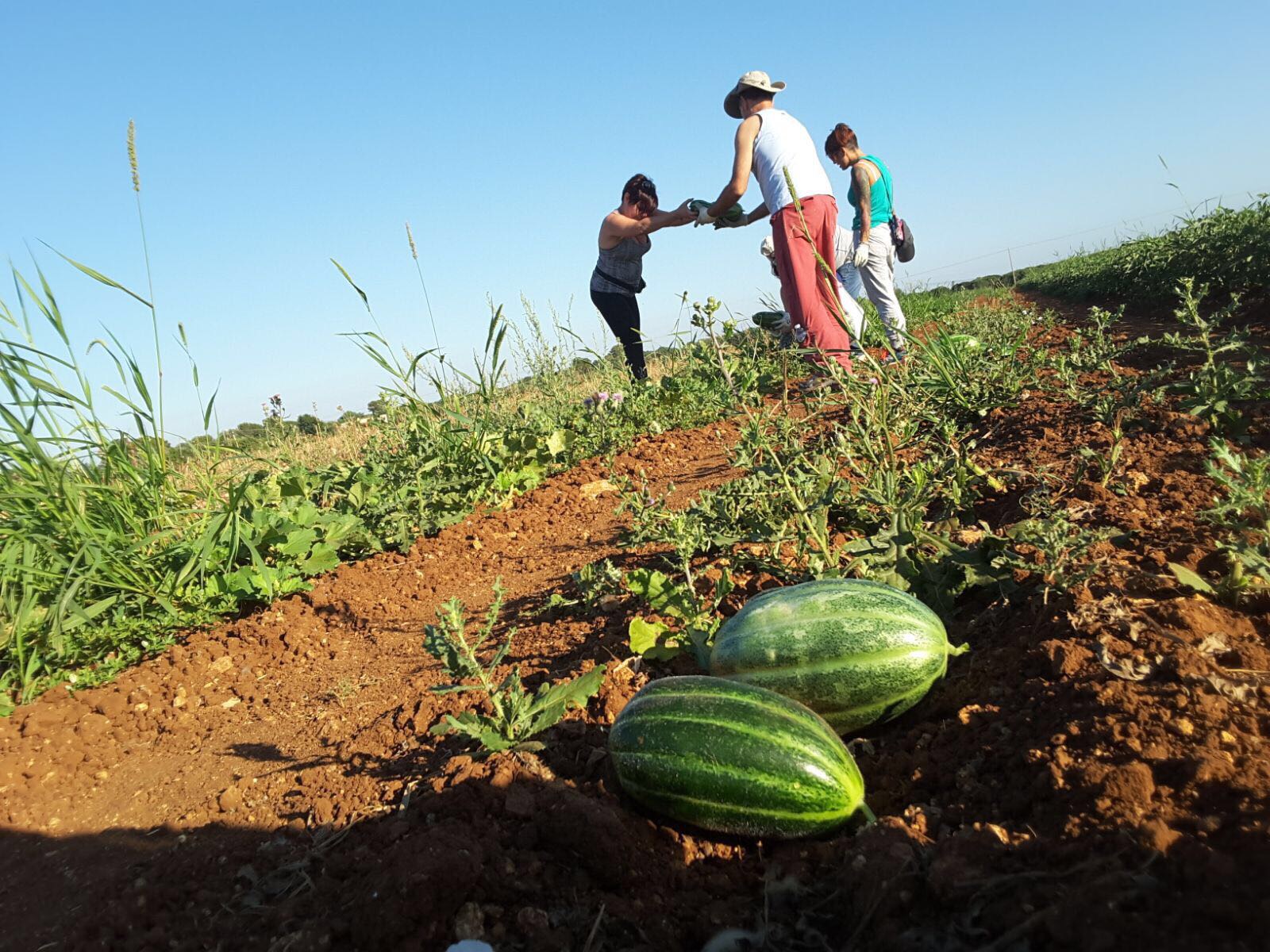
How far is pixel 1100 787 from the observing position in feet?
4.61

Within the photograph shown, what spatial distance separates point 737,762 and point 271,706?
2.13 metres

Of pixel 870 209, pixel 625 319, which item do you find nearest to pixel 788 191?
pixel 870 209

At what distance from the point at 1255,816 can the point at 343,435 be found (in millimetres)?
9582

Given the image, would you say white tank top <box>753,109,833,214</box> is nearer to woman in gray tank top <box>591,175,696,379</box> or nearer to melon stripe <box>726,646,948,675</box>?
woman in gray tank top <box>591,175,696,379</box>

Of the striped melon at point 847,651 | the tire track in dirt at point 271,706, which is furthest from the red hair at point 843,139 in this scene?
the striped melon at point 847,651

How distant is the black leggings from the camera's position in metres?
7.87

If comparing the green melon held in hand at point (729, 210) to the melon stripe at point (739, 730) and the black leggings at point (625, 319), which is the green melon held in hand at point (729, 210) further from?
the melon stripe at point (739, 730)

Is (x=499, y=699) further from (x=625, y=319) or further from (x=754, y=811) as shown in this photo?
(x=625, y=319)

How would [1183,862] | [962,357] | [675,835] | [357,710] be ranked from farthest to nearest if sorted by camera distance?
[962,357]
[357,710]
[675,835]
[1183,862]

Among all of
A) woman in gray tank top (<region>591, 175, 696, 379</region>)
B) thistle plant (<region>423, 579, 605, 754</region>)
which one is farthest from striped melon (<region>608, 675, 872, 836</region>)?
woman in gray tank top (<region>591, 175, 696, 379</region>)

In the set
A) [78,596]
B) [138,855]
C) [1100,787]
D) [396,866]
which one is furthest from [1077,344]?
[78,596]

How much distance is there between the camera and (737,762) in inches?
66.7

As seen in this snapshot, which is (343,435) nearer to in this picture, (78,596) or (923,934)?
(78,596)

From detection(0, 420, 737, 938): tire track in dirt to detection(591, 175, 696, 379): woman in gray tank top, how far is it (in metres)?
3.45
